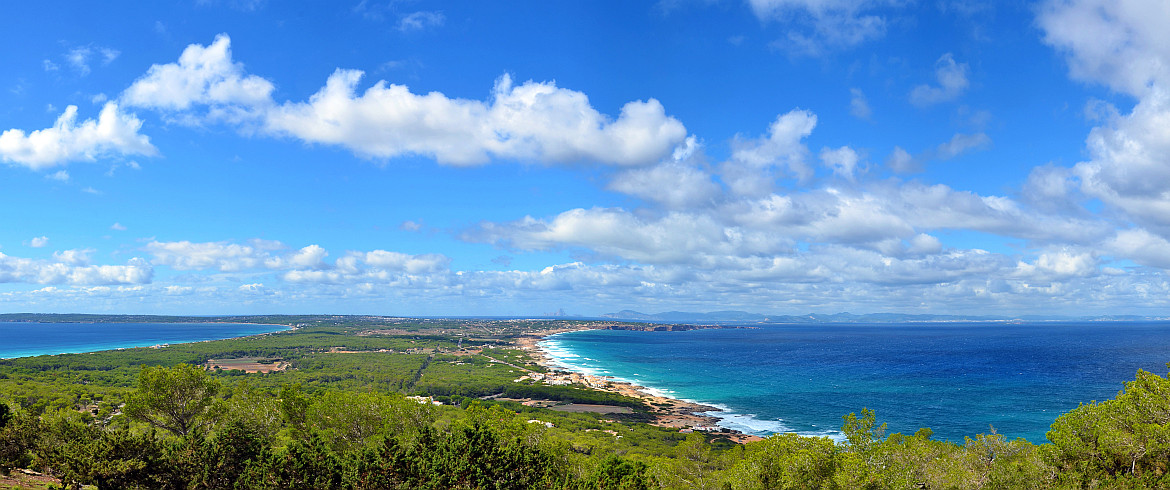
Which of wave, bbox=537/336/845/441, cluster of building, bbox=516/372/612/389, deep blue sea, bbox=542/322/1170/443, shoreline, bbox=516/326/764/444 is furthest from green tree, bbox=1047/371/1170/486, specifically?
cluster of building, bbox=516/372/612/389

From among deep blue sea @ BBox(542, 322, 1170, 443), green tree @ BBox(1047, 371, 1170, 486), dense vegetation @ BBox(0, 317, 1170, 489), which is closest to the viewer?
green tree @ BBox(1047, 371, 1170, 486)

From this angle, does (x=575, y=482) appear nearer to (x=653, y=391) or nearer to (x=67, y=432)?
(x=67, y=432)

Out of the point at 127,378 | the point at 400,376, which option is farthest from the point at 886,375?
the point at 127,378

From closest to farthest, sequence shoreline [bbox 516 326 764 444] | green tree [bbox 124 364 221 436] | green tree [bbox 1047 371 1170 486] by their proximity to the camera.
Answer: green tree [bbox 1047 371 1170 486] < green tree [bbox 124 364 221 436] < shoreline [bbox 516 326 764 444]

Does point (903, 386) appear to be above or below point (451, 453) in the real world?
below

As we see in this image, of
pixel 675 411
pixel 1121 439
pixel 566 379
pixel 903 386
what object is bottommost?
pixel 566 379

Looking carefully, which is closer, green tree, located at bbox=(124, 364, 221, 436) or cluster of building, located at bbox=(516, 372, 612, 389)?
green tree, located at bbox=(124, 364, 221, 436)

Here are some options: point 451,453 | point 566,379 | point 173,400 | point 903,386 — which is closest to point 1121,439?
point 451,453

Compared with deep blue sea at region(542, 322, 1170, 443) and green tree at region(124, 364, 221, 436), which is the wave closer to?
deep blue sea at region(542, 322, 1170, 443)

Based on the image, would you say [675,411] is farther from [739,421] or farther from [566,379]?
[566,379]
